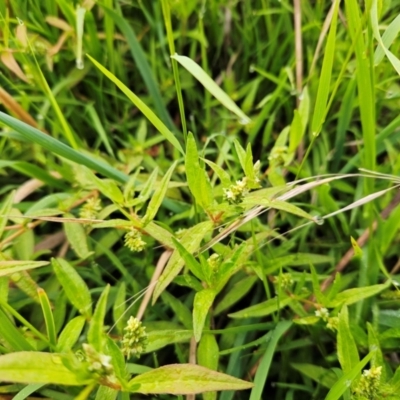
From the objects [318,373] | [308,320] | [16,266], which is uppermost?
[16,266]

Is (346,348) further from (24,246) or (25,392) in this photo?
(24,246)

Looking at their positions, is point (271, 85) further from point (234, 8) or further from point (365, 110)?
point (365, 110)

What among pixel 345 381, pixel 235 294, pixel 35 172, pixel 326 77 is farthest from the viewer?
pixel 35 172

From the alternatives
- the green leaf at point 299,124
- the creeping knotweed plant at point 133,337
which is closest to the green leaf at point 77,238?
the creeping knotweed plant at point 133,337

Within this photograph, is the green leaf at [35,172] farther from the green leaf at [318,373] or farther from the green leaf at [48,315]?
the green leaf at [318,373]

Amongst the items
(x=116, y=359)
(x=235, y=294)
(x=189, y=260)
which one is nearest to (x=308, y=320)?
(x=235, y=294)

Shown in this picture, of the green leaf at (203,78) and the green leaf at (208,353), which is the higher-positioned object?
the green leaf at (203,78)

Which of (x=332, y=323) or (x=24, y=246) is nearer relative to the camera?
(x=332, y=323)

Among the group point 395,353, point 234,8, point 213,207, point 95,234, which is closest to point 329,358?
point 395,353
